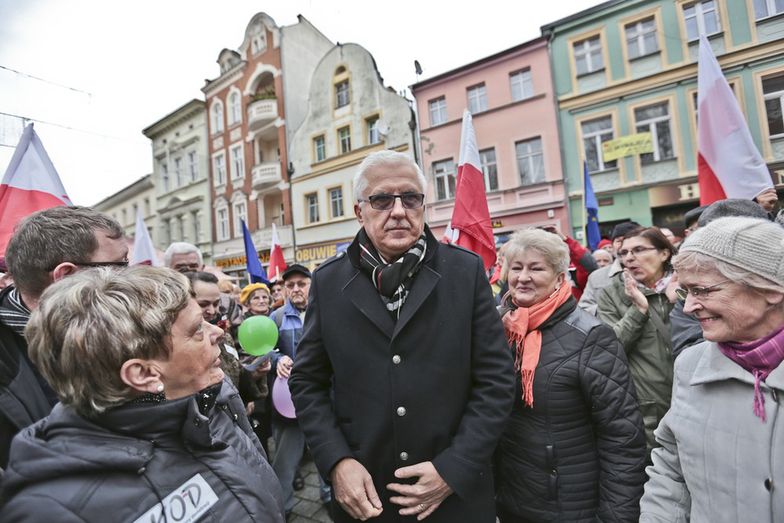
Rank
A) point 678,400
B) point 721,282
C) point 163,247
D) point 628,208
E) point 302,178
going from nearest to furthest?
point 721,282 < point 678,400 < point 628,208 < point 302,178 < point 163,247

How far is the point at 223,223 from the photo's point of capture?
23.0 metres

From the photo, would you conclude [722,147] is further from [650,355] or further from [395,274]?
[395,274]

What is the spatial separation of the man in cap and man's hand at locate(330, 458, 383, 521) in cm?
103

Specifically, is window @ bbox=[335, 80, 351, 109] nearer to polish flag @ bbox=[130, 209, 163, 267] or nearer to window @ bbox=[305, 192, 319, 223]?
window @ bbox=[305, 192, 319, 223]

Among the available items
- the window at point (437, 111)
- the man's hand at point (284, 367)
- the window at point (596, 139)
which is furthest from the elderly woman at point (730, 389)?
the window at point (437, 111)

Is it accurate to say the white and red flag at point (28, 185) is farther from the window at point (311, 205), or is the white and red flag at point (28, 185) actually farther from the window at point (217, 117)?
the window at point (217, 117)

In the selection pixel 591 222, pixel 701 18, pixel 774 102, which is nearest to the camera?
pixel 591 222

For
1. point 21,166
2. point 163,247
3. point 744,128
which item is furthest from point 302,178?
point 744,128

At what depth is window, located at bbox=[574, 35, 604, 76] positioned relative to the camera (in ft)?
41.9

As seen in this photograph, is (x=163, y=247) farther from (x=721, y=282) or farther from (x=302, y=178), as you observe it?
(x=721, y=282)

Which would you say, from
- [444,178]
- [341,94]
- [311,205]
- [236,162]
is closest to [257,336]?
[444,178]

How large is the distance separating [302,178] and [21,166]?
54.6 feet

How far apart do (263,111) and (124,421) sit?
72.4 feet

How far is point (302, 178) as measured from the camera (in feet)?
63.9
